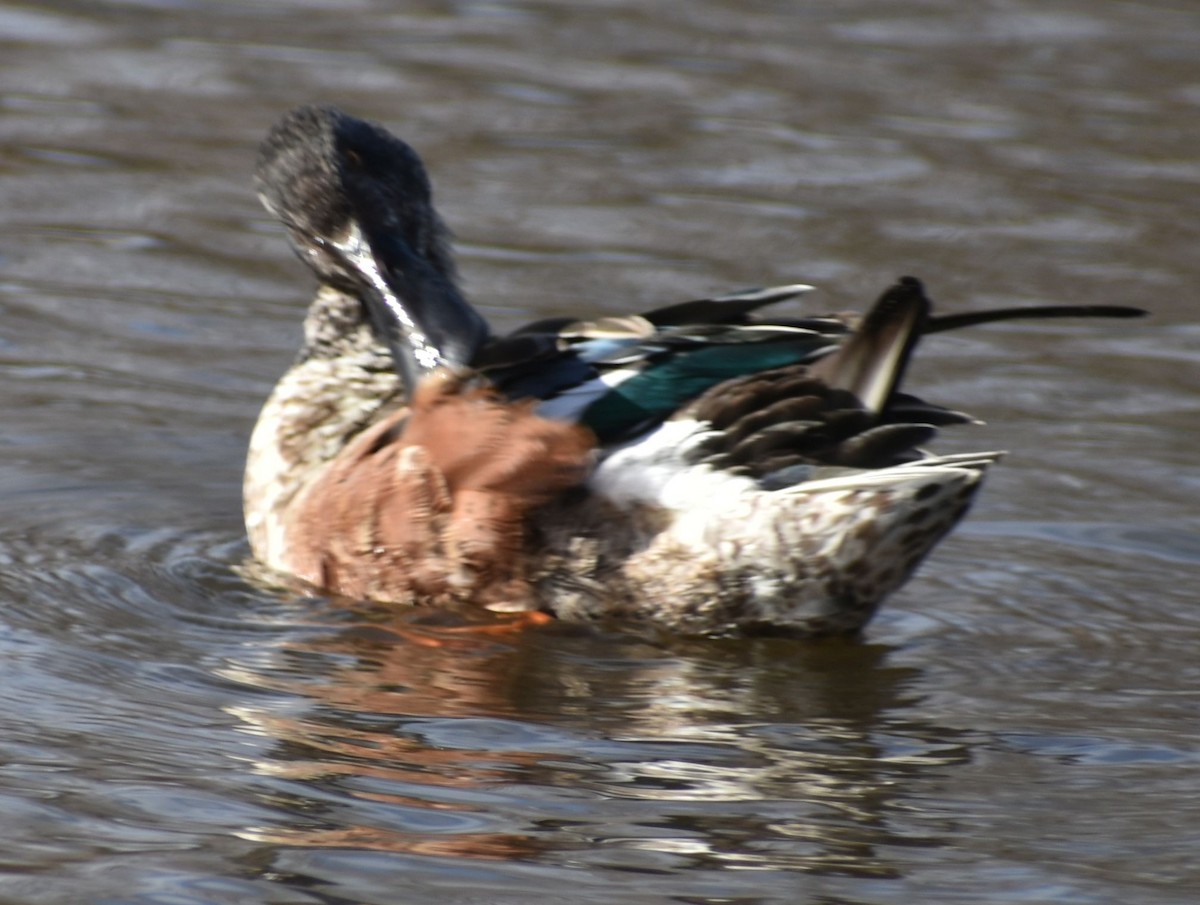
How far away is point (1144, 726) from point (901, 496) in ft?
2.41

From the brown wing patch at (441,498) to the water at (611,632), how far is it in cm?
13

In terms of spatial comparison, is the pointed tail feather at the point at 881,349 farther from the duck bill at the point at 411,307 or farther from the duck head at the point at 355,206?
the duck head at the point at 355,206

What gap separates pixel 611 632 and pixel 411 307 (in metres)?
0.96

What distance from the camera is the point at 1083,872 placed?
380 cm

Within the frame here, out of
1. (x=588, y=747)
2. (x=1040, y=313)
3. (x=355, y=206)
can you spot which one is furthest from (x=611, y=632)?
(x=355, y=206)

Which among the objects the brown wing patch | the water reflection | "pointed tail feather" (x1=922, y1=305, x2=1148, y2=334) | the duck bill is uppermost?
"pointed tail feather" (x1=922, y1=305, x2=1148, y2=334)

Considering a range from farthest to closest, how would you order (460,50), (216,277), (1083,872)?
(460,50) → (216,277) → (1083,872)

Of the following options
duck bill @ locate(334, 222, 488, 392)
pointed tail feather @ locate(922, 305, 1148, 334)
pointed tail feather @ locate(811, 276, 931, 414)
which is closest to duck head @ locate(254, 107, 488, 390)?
duck bill @ locate(334, 222, 488, 392)

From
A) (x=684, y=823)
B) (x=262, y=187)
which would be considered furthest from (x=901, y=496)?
(x=262, y=187)

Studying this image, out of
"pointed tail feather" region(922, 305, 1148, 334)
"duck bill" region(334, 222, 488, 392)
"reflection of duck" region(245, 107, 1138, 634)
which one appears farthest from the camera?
"duck bill" region(334, 222, 488, 392)

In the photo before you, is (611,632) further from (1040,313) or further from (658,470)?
(1040,313)

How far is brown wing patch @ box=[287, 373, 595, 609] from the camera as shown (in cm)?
509

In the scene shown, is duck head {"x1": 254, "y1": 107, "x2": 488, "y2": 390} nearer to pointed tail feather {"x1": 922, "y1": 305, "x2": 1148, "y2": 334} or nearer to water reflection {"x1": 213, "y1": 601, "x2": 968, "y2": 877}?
water reflection {"x1": 213, "y1": 601, "x2": 968, "y2": 877}

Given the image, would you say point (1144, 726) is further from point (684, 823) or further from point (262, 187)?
point (262, 187)
